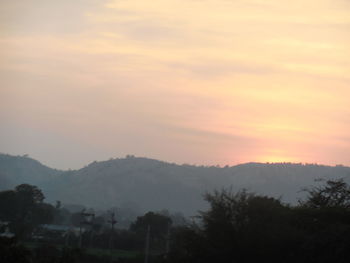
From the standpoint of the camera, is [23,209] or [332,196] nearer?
[332,196]

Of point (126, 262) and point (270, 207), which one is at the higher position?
point (270, 207)

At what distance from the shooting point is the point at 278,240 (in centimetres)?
3634

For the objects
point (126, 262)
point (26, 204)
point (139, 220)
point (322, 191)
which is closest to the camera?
point (322, 191)

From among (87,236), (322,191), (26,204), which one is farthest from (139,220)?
(322,191)

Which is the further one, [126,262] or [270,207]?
[126,262]

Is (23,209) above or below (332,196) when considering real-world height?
below

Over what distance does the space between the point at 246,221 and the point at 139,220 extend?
52.6 m

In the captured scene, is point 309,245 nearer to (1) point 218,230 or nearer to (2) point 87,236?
(1) point 218,230

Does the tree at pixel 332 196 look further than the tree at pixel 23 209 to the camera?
No

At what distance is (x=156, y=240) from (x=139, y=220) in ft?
25.6

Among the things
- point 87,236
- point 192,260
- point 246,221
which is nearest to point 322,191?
point 246,221

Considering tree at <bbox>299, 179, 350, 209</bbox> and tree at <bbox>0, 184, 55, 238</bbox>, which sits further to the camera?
tree at <bbox>0, 184, 55, 238</bbox>

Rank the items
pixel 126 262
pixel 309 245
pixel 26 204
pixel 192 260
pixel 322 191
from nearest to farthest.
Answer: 1. pixel 309 245
2. pixel 192 260
3. pixel 322 191
4. pixel 126 262
5. pixel 26 204

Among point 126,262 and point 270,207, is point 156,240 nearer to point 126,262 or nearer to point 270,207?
point 126,262
